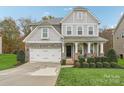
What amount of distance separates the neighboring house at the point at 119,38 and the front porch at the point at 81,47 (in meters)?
1.46

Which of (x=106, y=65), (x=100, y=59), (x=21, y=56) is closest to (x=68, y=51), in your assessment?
(x=21, y=56)

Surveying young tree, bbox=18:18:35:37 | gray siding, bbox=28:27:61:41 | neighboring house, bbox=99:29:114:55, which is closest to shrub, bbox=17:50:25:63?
gray siding, bbox=28:27:61:41

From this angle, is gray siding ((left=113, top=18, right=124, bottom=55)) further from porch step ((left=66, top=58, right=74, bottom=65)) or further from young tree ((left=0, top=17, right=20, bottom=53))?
young tree ((left=0, top=17, right=20, bottom=53))

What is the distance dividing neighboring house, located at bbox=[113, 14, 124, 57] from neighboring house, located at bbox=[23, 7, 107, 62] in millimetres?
1468

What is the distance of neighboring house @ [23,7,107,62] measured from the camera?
28.4 metres

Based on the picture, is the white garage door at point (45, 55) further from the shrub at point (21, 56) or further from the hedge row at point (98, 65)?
the hedge row at point (98, 65)

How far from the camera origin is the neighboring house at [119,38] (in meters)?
25.7

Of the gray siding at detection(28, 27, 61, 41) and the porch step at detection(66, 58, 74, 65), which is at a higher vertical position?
the gray siding at detection(28, 27, 61, 41)

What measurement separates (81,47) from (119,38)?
4.39m

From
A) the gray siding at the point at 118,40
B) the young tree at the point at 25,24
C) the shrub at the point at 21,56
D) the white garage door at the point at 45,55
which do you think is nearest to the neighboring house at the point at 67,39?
the white garage door at the point at 45,55
